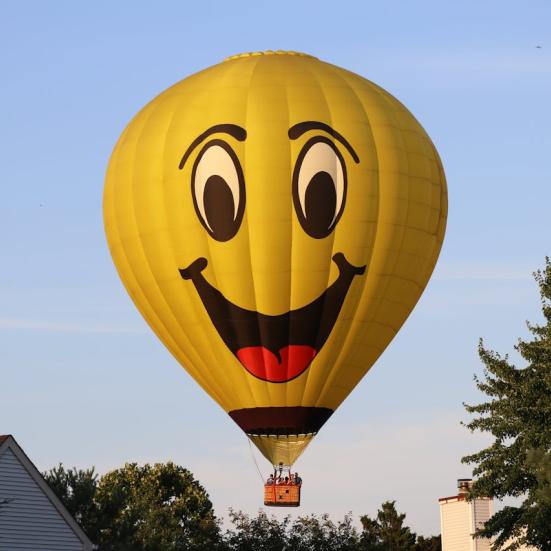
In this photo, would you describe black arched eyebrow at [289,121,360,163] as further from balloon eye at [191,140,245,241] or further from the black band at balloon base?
the black band at balloon base

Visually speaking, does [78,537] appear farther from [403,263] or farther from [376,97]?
[376,97]

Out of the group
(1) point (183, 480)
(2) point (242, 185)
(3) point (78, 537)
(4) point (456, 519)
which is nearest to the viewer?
(2) point (242, 185)

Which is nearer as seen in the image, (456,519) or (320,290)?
(320,290)

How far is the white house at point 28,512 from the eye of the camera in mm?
47219

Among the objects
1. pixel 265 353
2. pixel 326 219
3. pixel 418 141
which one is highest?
pixel 418 141

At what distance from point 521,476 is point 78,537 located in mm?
13105

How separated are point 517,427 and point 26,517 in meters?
14.4

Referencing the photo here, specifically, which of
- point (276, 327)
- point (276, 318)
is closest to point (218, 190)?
point (276, 318)

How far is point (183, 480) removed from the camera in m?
112

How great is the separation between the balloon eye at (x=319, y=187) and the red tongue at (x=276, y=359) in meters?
3.35

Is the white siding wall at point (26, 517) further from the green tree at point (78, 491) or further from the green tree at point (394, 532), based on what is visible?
the green tree at point (394, 532)

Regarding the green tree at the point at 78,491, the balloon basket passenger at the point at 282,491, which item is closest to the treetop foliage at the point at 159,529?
the green tree at the point at 78,491

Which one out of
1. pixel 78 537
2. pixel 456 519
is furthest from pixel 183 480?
pixel 78 537

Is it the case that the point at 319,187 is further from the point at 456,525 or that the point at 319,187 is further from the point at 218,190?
the point at 456,525
